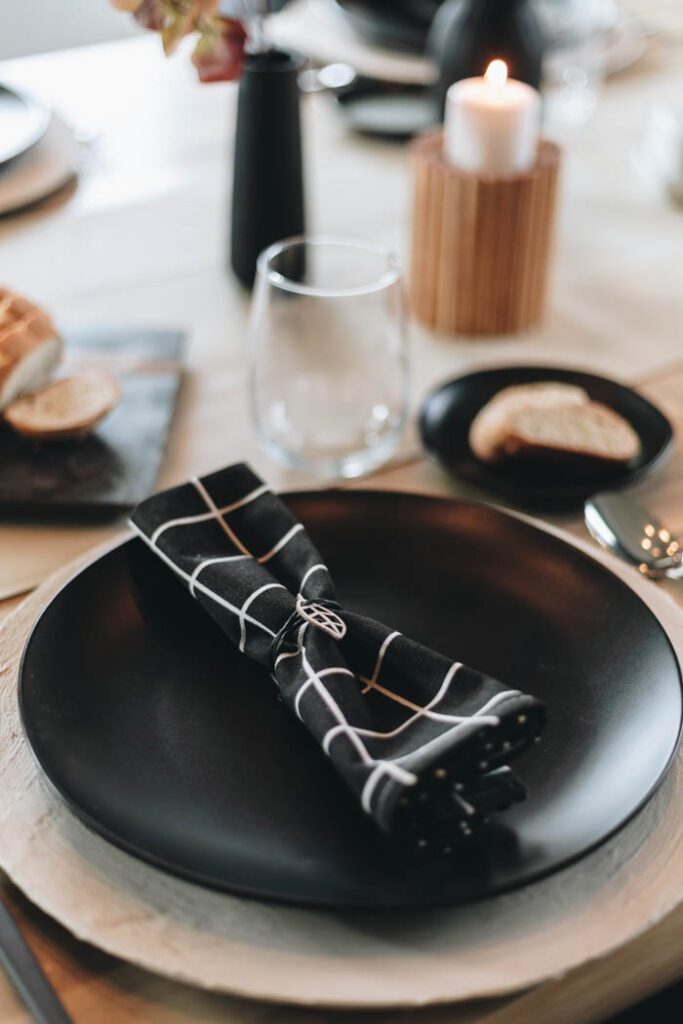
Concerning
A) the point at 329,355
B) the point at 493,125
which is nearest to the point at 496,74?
the point at 493,125

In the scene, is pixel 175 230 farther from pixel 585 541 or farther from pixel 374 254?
pixel 585 541

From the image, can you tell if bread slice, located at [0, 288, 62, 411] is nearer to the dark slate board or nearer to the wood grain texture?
the dark slate board

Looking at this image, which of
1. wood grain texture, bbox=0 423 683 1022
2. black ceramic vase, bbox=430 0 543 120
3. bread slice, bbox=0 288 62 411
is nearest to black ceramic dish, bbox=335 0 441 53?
black ceramic vase, bbox=430 0 543 120

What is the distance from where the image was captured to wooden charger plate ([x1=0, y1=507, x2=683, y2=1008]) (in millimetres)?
415

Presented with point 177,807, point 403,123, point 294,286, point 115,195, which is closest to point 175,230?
point 115,195

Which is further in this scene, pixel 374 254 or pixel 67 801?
pixel 374 254

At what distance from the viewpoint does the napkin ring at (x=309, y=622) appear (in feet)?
1.77

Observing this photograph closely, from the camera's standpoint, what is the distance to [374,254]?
32.8 inches

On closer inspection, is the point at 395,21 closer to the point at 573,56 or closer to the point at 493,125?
the point at 573,56

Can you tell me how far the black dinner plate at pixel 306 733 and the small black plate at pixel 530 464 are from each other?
8cm

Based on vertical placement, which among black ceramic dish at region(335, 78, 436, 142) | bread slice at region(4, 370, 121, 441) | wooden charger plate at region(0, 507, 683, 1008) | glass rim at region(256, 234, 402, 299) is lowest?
bread slice at region(4, 370, 121, 441)

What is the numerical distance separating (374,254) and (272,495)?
27 cm

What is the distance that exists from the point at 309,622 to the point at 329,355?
14.9 inches

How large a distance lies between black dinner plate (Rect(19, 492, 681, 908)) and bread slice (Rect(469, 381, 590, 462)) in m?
0.11
